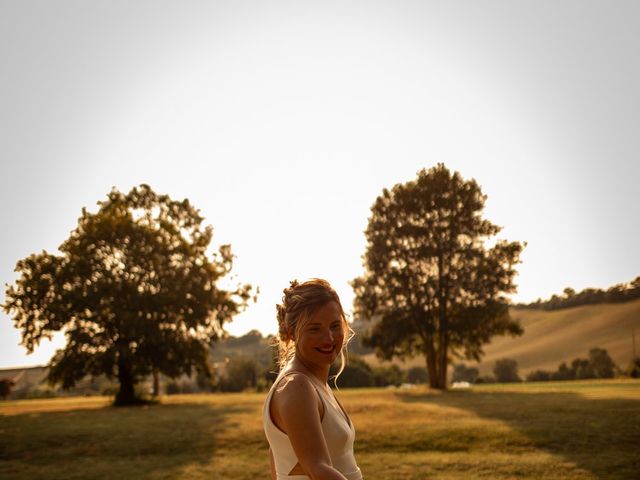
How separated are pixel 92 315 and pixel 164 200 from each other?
9.09m

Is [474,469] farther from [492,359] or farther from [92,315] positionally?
[492,359]

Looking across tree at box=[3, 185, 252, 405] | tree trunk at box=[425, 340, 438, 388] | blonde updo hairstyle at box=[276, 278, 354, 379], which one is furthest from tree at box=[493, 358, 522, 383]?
blonde updo hairstyle at box=[276, 278, 354, 379]

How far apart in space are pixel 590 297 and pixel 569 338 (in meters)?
21.8

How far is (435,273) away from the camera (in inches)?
1989

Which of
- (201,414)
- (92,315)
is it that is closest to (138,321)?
(92,315)

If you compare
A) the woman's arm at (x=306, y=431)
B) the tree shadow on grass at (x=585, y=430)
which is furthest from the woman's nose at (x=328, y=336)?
the tree shadow on grass at (x=585, y=430)

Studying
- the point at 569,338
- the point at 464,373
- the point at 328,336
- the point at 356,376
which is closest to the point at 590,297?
the point at 569,338

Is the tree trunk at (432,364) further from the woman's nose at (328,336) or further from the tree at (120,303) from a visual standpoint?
the woman's nose at (328,336)

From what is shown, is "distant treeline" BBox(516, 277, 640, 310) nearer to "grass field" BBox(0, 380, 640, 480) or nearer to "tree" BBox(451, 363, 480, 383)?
"tree" BBox(451, 363, 480, 383)

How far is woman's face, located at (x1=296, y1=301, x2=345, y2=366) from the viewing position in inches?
127

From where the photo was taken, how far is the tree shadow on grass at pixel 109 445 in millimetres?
19734

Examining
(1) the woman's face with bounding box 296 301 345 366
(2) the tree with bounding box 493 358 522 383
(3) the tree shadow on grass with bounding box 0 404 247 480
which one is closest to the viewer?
(1) the woman's face with bounding box 296 301 345 366

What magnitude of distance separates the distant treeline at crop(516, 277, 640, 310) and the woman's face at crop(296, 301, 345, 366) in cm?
12177

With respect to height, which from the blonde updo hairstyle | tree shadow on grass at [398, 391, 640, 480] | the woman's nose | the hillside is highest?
the hillside
